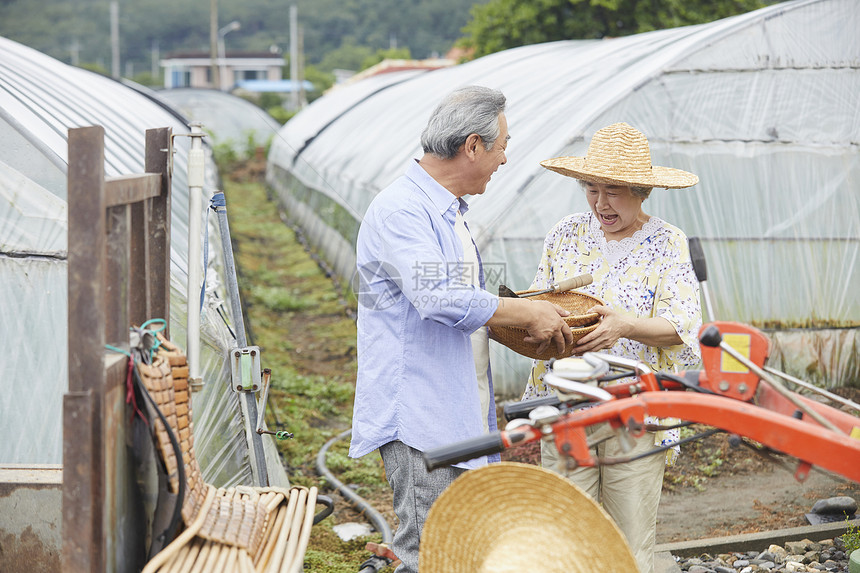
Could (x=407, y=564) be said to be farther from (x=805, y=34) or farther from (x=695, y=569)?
(x=805, y=34)

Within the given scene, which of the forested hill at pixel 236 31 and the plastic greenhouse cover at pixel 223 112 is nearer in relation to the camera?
the plastic greenhouse cover at pixel 223 112

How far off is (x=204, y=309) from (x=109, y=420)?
186 centimetres

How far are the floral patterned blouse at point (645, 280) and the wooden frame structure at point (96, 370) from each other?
5.32ft

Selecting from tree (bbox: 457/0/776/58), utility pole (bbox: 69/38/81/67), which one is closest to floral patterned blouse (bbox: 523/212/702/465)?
tree (bbox: 457/0/776/58)

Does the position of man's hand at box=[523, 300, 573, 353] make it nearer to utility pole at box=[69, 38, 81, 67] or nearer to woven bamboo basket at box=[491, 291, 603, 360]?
woven bamboo basket at box=[491, 291, 603, 360]

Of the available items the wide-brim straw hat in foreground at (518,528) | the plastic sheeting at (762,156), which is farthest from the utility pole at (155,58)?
the wide-brim straw hat in foreground at (518,528)

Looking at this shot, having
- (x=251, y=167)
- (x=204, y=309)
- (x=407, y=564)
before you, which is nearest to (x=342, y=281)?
(x=204, y=309)

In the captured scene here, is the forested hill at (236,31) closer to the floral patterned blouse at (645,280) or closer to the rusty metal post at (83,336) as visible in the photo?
the floral patterned blouse at (645,280)

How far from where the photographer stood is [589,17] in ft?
47.6

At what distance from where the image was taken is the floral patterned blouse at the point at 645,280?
280 cm

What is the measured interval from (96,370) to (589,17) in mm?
14144

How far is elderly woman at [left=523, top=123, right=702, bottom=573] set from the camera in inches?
108

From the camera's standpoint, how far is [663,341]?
9.05ft

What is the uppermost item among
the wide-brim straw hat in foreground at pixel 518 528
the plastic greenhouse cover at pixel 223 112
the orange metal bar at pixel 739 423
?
the plastic greenhouse cover at pixel 223 112
